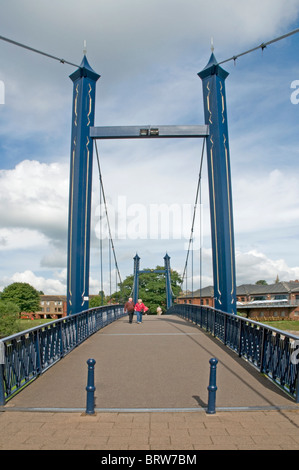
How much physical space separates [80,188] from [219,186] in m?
4.14

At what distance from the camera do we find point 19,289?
274 feet

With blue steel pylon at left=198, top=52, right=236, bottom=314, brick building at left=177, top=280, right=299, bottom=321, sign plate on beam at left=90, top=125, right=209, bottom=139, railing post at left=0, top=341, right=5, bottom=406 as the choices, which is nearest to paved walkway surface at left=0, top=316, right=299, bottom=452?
railing post at left=0, top=341, right=5, bottom=406

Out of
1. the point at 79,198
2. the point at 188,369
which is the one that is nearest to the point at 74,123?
the point at 79,198

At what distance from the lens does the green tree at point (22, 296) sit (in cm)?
8275

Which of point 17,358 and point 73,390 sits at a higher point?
point 17,358

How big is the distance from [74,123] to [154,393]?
9.50 metres

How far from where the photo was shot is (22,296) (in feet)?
274

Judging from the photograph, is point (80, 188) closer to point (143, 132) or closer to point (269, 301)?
point (143, 132)

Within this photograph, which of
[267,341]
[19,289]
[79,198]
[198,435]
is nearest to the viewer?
[198,435]

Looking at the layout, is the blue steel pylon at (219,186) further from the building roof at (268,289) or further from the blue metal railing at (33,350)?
the building roof at (268,289)

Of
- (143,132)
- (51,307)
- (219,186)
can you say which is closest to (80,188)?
(143,132)

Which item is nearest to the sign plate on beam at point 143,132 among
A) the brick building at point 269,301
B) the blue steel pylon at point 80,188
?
the blue steel pylon at point 80,188
